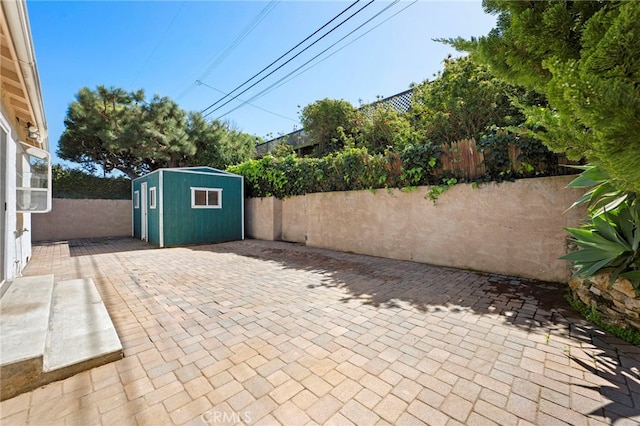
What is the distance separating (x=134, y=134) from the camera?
11.9m

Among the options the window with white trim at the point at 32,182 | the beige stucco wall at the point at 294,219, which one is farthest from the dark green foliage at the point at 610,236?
the window with white trim at the point at 32,182

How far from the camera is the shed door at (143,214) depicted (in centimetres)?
991

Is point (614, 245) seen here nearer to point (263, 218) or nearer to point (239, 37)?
point (263, 218)

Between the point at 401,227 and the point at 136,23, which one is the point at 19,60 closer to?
the point at 401,227

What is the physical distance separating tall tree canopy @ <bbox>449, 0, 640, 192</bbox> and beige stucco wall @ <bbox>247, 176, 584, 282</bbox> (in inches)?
105

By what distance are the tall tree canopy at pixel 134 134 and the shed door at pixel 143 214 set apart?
3.25 meters

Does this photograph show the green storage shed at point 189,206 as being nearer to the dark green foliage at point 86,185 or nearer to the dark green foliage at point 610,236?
the dark green foliage at point 86,185

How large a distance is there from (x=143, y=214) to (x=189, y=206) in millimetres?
2640

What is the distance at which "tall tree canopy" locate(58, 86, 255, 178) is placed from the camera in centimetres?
1188

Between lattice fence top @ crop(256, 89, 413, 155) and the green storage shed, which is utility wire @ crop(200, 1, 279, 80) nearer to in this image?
the green storage shed

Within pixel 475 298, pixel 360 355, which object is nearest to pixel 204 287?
pixel 360 355

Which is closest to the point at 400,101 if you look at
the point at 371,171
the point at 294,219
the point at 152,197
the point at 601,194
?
the point at 371,171

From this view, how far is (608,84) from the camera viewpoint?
137 cm

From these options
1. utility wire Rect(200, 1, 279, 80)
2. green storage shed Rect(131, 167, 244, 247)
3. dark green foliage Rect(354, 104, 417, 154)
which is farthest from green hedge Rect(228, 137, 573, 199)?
utility wire Rect(200, 1, 279, 80)
